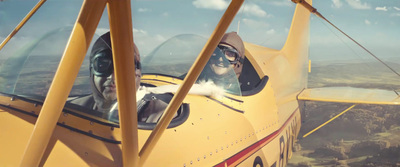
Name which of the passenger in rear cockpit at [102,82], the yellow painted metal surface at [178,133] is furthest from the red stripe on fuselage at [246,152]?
the passenger in rear cockpit at [102,82]

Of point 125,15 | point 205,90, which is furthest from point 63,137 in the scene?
point 205,90

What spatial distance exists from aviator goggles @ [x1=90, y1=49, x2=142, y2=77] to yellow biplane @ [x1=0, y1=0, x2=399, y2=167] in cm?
5

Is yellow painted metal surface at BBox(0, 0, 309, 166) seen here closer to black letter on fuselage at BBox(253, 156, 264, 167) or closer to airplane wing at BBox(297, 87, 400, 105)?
black letter on fuselage at BBox(253, 156, 264, 167)

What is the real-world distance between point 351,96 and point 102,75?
4148 mm

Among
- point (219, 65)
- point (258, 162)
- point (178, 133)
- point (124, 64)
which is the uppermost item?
point (219, 65)

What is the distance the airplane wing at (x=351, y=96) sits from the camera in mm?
4820

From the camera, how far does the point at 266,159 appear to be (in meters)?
3.25

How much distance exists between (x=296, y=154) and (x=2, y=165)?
19.2 feet

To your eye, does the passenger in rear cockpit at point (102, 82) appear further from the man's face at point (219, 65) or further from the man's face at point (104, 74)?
the man's face at point (219, 65)

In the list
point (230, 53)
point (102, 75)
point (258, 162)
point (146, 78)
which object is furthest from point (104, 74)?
point (230, 53)

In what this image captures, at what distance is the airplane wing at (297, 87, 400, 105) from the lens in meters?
4.82

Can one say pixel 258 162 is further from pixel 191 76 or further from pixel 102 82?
pixel 102 82

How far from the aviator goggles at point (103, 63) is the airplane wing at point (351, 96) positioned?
3638 mm

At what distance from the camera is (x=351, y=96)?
16.9 feet
